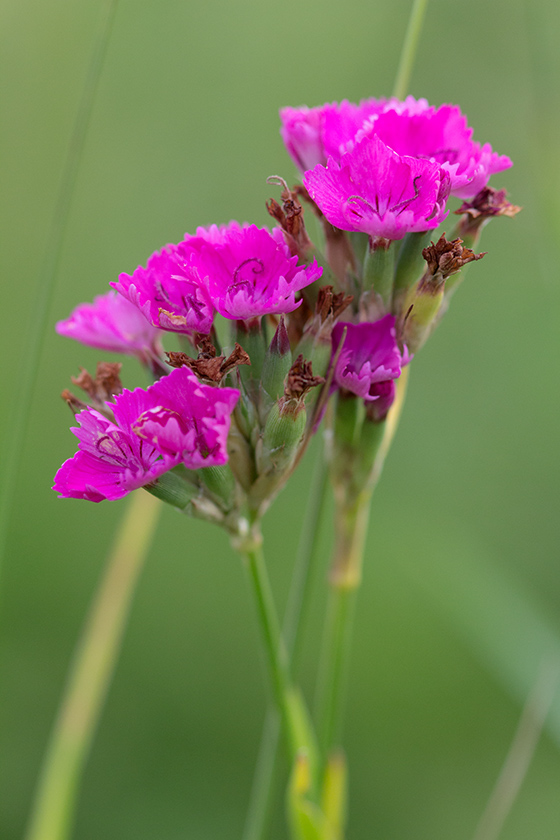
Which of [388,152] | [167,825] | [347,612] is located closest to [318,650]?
[167,825]

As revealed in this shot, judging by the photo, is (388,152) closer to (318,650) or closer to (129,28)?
(318,650)

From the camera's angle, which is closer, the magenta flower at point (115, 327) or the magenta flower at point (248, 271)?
the magenta flower at point (248, 271)

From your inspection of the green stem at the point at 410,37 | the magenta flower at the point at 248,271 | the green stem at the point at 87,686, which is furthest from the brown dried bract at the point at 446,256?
the green stem at the point at 87,686

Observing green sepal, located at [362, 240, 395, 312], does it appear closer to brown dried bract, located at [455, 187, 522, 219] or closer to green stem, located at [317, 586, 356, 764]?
brown dried bract, located at [455, 187, 522, 219]

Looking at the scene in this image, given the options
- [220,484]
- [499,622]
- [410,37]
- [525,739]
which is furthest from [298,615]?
[410,37]

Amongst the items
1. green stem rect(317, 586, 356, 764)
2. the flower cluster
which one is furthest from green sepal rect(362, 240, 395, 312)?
green stem rect(317, 586, 356, 764)

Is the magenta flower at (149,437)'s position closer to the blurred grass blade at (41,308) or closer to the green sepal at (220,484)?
the green sepal at (220,484)
